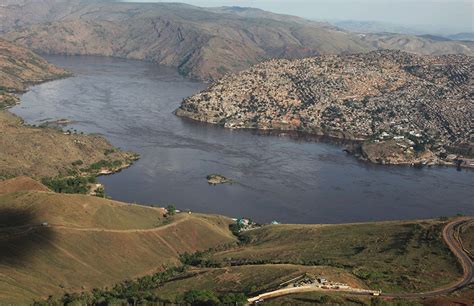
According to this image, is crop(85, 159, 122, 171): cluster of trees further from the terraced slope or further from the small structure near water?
the terraced slope

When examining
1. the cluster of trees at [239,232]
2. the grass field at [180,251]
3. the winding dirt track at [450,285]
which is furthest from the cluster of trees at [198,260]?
the winding dirt track at [450,285]

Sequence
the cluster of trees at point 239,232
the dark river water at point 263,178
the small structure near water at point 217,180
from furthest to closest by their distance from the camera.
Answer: the small structure near water at point 217,180
the dark river water at point 263,178
the cluster of trees at point 239,232

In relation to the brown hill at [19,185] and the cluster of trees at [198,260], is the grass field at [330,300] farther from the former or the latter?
the brown hill at [19,185]

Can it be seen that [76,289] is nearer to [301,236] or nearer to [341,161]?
[301,236]

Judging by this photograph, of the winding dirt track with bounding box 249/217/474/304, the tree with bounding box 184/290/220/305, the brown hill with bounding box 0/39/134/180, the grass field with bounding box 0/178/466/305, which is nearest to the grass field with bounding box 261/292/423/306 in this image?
the grass field with bounding box 0/178/466/305

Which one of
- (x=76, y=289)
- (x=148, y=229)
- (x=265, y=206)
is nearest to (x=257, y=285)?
(x=76, y=289)
